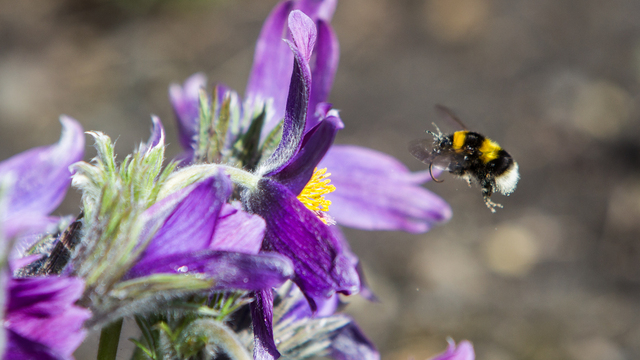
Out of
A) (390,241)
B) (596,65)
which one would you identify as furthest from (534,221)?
(596,65)

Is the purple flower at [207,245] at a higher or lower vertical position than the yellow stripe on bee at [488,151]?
higher

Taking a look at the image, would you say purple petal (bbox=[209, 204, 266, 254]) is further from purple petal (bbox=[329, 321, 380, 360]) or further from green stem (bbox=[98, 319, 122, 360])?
purple petal (bbox=[329, 321, 380, 360])

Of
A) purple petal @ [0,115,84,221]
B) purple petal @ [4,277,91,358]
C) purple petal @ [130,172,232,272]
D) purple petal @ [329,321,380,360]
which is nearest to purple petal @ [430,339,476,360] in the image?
purple petal @ [329,321,380,360]

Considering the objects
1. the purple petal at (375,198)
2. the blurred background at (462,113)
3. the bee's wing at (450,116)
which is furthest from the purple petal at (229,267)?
the blurred background at (462,113)

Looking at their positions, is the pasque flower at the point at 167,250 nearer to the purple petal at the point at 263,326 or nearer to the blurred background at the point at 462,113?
the purple petal at the point at 263,326

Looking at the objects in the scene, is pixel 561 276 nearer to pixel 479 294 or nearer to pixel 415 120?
pixel 479 294

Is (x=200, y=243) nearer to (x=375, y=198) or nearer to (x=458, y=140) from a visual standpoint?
(x=375, y=198)
